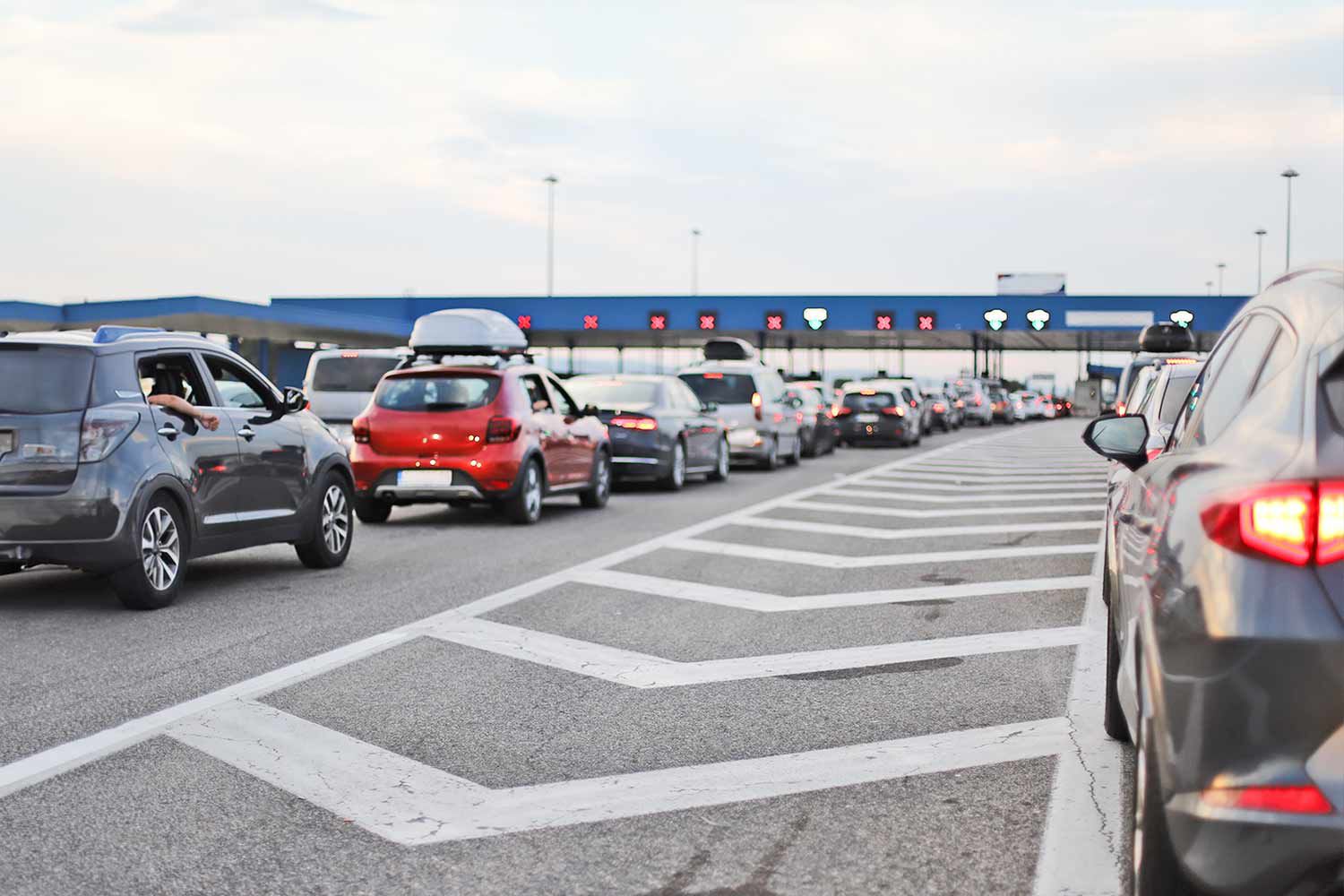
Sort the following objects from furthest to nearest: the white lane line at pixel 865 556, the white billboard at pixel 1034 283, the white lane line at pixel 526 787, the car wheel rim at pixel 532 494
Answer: the white billboard at pixel 1034 283, the car wheel rim at pixel 532 494, the white lane line at pixel 865 556, the white lane line at pixel 526 787

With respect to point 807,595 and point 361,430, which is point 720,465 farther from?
point 807,595

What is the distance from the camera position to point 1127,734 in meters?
5.78

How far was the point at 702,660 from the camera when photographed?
7613 millimetres

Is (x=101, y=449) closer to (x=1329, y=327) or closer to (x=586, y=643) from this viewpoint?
(x=586, y=643)

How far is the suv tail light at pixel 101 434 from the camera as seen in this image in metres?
8.94

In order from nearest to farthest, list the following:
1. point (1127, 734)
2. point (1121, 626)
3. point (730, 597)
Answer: point (1121, 626) → point (1127, 734) → point (730, 597)

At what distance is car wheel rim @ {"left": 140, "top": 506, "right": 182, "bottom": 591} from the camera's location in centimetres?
917

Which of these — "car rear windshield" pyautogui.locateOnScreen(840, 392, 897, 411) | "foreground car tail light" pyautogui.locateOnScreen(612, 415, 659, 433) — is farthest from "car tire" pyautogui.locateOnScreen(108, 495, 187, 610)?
"car rear windshield" pyautogui.locateOnScreen(840, 392, 897, 411)

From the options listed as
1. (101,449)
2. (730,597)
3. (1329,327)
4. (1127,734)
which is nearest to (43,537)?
(101,449)

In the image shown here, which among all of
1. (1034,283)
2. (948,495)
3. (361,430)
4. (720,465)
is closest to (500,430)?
(361,430)

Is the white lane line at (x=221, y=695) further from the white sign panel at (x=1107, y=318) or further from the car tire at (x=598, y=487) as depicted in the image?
the white sign panel at (x=1107, y=318)

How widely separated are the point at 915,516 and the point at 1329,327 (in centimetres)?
1314

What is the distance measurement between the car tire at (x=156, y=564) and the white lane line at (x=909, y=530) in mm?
6465

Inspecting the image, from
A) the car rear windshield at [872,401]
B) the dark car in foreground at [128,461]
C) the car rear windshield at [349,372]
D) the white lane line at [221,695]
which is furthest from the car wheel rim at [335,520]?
the car rear windshield at [872,401]
